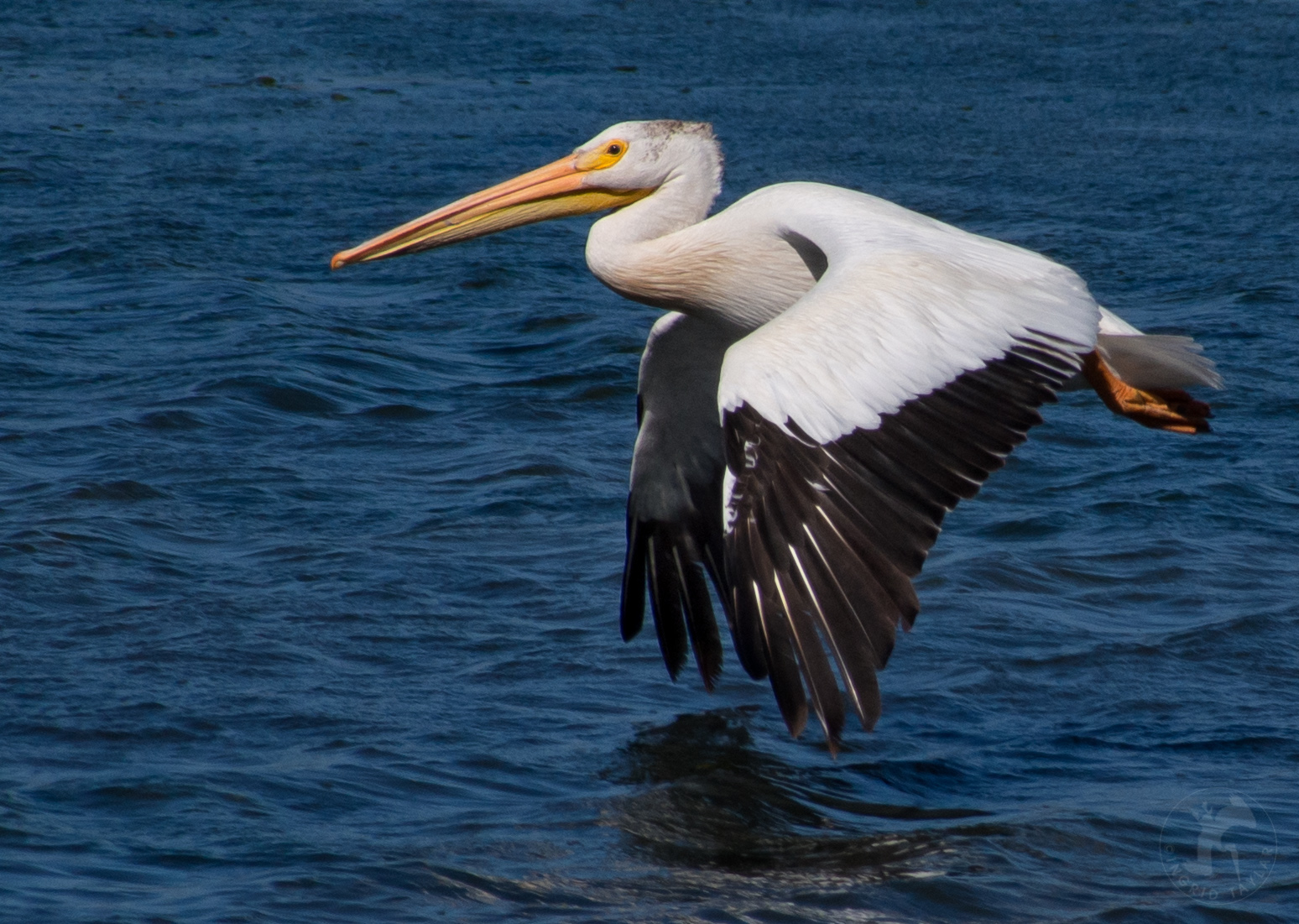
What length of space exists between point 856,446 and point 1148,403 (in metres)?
1.55

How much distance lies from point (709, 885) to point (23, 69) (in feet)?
32.3

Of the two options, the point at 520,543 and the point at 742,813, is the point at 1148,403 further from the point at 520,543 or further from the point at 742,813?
the point at 520,543

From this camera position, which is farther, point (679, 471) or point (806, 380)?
point (679, 471)

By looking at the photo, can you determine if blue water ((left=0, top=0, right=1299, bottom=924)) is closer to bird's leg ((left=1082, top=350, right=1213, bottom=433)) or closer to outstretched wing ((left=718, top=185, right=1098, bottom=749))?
outstretched wing ((left=718, top=185, right=1098, bottom=749))

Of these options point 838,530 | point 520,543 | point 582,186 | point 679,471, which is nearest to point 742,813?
point 838,530

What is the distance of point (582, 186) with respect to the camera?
5.68 metres

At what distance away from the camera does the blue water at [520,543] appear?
164 inches

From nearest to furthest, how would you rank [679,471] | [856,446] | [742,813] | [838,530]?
[838,530] → [856,446] → [742,813] → [679,471]

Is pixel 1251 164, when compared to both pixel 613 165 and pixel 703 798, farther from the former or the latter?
pixel 703 798

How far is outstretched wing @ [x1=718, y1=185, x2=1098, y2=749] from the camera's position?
12.9 feet

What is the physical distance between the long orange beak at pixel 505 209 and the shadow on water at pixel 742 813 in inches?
69.0

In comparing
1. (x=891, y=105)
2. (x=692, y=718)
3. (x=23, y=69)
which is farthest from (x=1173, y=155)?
(x=23, y=69)

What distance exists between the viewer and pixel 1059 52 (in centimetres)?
1300

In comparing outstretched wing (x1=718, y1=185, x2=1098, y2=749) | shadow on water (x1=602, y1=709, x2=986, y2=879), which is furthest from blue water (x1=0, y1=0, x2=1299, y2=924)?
outstretched wing (x1=718, y1=185, x2=1098, y2=749)
